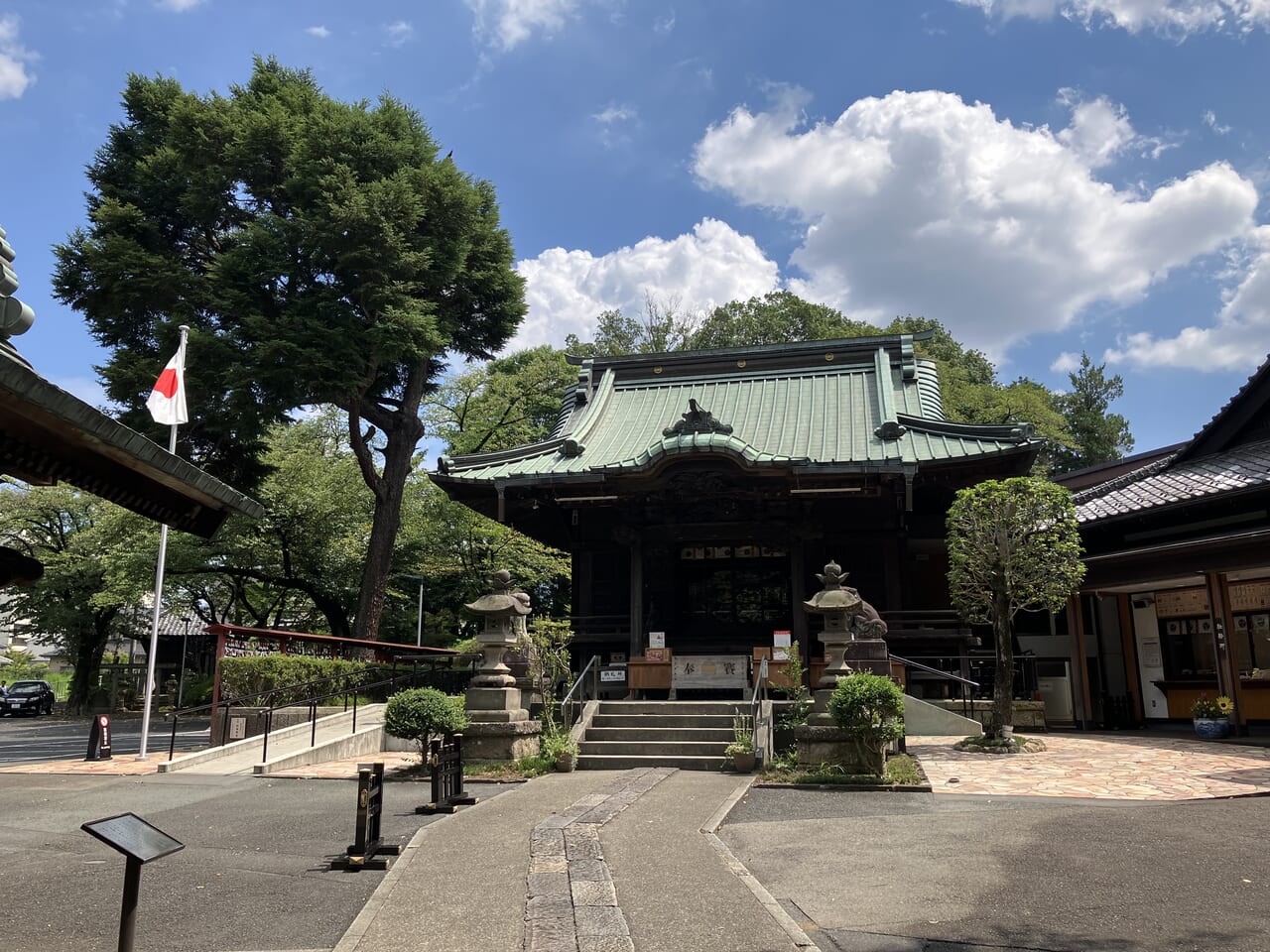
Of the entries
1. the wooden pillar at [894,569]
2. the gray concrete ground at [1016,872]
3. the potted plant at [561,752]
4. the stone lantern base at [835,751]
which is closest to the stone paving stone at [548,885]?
the gray concrete ground at [1016,872]

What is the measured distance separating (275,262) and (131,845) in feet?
73.9

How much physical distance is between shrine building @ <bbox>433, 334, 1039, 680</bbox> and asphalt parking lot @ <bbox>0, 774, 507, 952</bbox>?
24.6 ft

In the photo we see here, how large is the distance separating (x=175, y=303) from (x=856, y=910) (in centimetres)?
2474

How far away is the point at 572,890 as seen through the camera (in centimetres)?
591

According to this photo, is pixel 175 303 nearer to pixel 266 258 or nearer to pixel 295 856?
pixel 266 258

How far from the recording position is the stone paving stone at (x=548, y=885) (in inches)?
231

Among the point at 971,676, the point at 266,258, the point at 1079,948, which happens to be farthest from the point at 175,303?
the point at 1079,948

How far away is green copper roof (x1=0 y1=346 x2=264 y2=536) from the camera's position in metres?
3.71

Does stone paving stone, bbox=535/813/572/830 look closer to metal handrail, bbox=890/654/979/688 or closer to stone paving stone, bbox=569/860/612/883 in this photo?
stone paving stone, bbox=569/860/612/883

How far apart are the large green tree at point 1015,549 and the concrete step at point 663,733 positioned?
444 centimetres

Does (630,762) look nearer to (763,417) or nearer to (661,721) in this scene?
(661,721)

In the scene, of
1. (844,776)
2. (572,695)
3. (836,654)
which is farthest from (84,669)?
(844,776)

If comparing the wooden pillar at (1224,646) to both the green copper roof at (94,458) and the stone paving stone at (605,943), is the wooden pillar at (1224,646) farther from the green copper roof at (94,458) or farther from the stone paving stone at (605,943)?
the green copper roof at (94,458)

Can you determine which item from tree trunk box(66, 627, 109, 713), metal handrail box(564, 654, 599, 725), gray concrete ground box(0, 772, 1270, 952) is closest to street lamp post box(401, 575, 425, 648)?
tree trunk box(66, 627, 109, 713)
